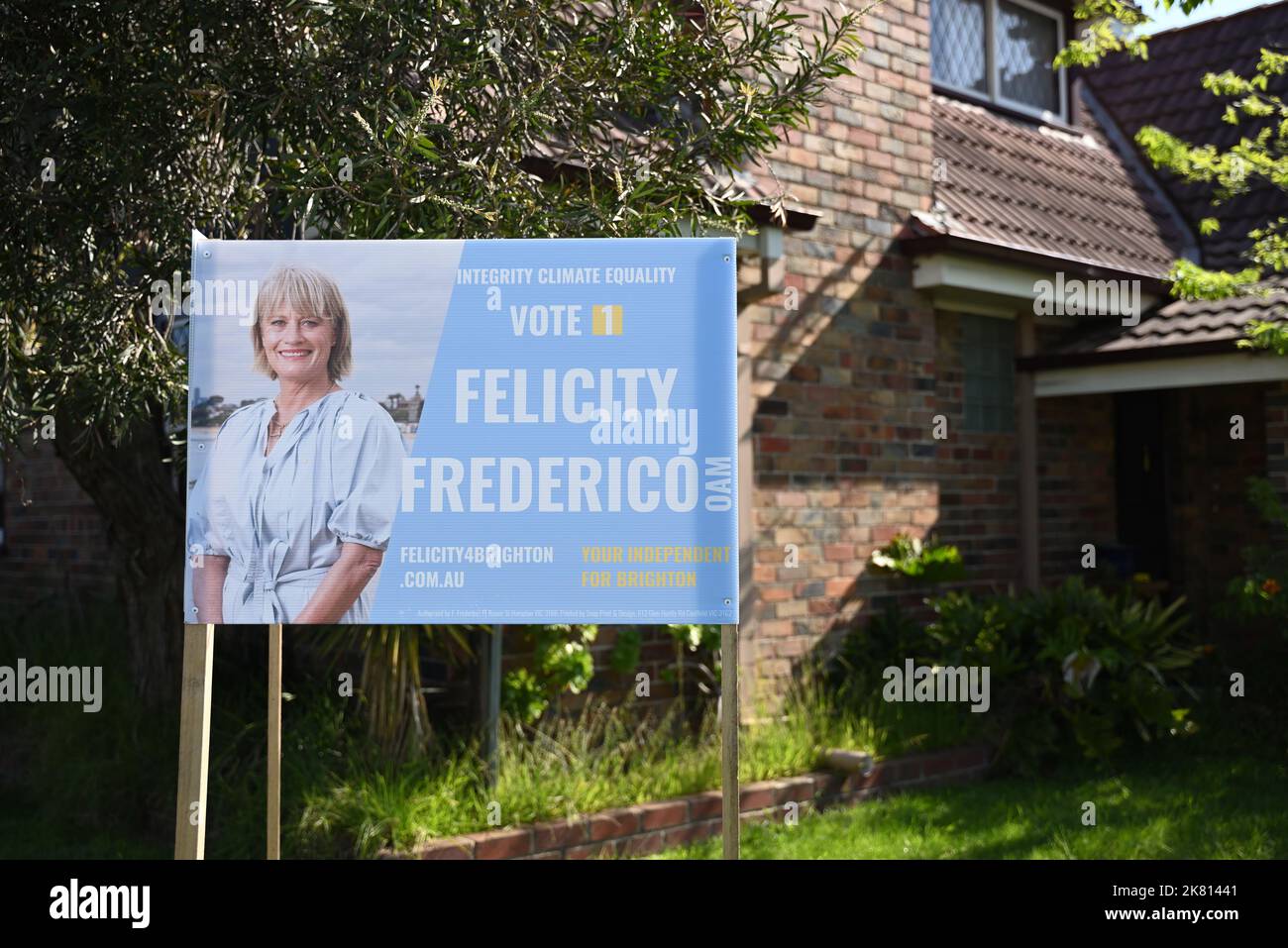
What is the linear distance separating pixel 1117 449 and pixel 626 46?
6.96 metres

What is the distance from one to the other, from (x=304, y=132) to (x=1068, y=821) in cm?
470

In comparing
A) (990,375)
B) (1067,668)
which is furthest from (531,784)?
(990,375)

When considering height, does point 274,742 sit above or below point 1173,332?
below

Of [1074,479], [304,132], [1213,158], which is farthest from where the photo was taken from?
[1074,479]

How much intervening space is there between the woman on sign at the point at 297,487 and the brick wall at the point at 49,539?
17.7 feet

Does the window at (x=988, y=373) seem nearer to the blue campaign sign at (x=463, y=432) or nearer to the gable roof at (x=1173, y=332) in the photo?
the gable roof at (x=1173, y=332)

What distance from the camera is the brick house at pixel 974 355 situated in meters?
7.68

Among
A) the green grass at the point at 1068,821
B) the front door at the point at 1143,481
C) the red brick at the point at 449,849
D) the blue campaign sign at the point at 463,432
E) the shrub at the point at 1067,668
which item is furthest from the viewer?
the front door at the point at 1143,481

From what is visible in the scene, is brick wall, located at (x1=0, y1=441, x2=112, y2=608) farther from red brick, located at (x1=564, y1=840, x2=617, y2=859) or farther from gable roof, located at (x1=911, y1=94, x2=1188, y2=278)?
gable roof, located at (x1=911, y1=94, x2=1188, y2=278)

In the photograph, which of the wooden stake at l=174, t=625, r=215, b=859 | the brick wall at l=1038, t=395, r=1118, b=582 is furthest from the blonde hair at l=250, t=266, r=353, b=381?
the brick wall at l=1038, t=395, r=1118, b=582

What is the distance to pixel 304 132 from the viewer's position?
4594 mm

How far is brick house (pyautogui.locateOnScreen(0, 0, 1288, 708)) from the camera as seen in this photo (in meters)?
7.68

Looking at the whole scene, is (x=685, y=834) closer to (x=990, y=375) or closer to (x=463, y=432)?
(x=463, y=432)

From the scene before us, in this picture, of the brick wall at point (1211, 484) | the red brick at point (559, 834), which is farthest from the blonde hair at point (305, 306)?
the brick wall at point (1211, 484)
